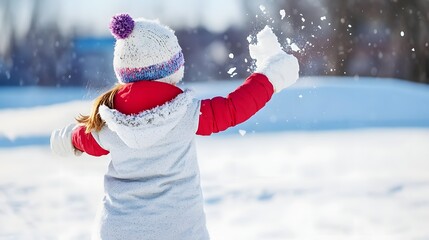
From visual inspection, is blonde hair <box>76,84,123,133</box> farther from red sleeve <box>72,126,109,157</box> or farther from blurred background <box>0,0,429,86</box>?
blurred background <box>0,0,429,86</box>

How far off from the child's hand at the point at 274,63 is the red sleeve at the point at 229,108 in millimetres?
61

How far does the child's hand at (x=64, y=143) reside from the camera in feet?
5.82

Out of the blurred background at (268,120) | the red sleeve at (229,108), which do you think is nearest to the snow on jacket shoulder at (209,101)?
the red sleeve at (229,108)

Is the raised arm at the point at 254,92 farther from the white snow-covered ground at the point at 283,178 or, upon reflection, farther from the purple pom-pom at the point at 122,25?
the white snow-covered ground at the point at 283,178

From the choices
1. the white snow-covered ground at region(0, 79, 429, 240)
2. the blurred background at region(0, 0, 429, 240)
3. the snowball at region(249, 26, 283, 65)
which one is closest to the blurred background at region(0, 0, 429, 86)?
the blurred background at region(0, 0, 429, 240)

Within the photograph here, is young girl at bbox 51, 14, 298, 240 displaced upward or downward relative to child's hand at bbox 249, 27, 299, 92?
downward

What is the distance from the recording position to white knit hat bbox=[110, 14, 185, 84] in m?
1.62

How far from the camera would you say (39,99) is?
866cm

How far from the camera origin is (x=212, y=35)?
866cm

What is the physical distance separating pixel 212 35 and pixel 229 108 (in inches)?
280

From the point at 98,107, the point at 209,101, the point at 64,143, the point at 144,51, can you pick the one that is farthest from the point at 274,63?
the point at 64,143

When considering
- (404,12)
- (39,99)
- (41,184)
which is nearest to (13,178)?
(41,184)

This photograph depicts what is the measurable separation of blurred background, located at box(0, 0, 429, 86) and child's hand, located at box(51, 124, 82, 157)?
6.17 m

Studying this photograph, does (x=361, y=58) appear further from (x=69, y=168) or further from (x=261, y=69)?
(x=261, y=69)
